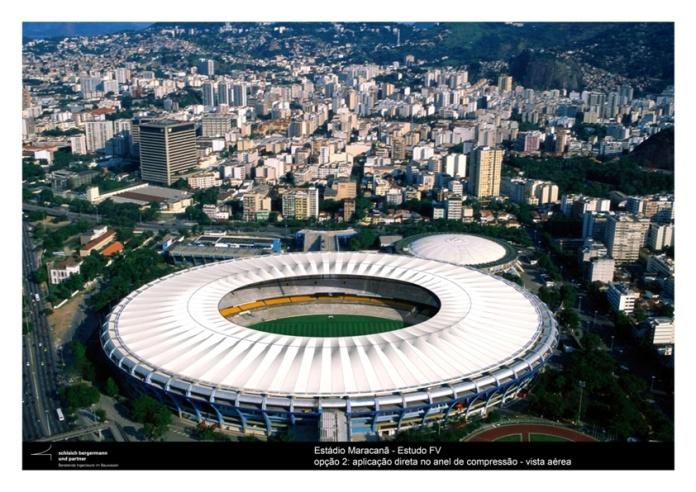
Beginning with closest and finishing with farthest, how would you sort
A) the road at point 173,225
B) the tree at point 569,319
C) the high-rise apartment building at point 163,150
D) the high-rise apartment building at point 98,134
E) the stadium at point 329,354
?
the stadium at point 329,354 < the tree at point 569,319 < the road at point 173,225 < the high-rise apartment building at point 163,150 < the high-rise apartment building at point 98,134

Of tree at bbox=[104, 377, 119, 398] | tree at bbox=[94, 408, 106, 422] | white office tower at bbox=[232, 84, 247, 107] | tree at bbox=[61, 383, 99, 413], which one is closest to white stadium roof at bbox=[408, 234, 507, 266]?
tree at bbox=[104, 377, 119, 398]

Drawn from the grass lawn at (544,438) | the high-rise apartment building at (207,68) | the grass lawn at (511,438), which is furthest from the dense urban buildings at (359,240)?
the high-rise apartment building at (207,68)

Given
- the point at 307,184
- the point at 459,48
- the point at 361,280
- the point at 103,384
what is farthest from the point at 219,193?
the point at 459,48

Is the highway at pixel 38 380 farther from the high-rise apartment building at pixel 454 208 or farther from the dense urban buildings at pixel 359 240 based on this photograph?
the high-rise apartment building at pixel 454 208

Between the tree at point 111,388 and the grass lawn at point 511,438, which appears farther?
the tree at point 111,388

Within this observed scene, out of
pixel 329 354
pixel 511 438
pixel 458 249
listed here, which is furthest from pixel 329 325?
pixel 458 249

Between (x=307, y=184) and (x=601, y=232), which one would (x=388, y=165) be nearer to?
(x=307, y=184)

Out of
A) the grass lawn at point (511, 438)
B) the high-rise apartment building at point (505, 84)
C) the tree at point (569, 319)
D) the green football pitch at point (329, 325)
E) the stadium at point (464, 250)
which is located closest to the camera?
the grass lawn at point (511, 438)
